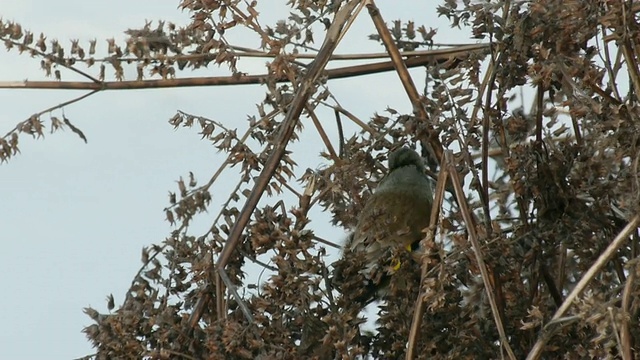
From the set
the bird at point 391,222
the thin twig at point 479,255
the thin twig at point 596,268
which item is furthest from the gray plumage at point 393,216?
the thin twig at point 596,268

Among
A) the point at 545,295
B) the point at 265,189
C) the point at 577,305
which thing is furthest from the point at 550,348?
the point at 265,189

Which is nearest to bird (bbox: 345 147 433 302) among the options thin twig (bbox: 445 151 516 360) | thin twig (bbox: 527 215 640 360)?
thin twig (bbox: 445 151 516 360)

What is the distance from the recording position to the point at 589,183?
2.35 m

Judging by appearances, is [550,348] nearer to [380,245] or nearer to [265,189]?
[380,245]

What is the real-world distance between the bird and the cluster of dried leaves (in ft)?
0.30

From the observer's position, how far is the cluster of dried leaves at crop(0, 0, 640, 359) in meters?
2.27

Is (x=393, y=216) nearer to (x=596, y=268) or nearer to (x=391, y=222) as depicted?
(x=391, y=222)

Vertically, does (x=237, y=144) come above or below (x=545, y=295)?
above

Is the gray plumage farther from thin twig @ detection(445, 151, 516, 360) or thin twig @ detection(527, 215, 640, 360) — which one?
thin twig @ detection(527, 215, 640, 360)

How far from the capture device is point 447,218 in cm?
244

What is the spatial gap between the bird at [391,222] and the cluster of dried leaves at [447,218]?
0.30 ft

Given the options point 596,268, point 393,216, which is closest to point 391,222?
point 393,216

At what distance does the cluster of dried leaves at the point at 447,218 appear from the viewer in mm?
2268

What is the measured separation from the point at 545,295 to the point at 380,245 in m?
0.40
